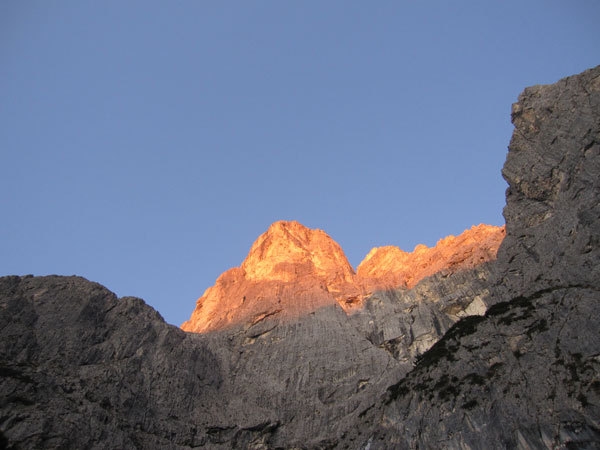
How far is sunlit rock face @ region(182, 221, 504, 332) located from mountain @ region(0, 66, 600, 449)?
1383 millimetres

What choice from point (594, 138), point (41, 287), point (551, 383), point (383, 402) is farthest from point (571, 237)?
point (41, 287)

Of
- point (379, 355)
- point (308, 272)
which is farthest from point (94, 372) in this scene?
point (308, 272)

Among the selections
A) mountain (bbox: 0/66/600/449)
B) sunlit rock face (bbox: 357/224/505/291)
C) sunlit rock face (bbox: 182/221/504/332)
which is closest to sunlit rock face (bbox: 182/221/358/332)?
sunlit rock face (bbox: 182/221/504/332)

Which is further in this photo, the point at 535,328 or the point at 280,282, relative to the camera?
the point at 280,282

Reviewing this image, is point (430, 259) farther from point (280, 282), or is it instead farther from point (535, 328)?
point (535, 328)

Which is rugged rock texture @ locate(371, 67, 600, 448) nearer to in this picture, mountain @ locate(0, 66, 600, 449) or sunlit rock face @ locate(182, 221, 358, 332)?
mountain @ locate(0, 66, 600, 449)

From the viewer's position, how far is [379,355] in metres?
75.0

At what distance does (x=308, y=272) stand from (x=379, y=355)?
30.4 metres

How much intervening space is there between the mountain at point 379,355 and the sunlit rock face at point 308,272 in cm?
138

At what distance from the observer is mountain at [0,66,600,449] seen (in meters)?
49.2

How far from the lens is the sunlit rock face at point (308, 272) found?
89688mm

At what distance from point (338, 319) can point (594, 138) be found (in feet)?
141

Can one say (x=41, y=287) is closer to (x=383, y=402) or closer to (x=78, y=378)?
(x=78, y=378)

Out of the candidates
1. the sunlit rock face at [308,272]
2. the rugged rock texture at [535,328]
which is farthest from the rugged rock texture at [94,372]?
the rugged rock texture at [535,328]
